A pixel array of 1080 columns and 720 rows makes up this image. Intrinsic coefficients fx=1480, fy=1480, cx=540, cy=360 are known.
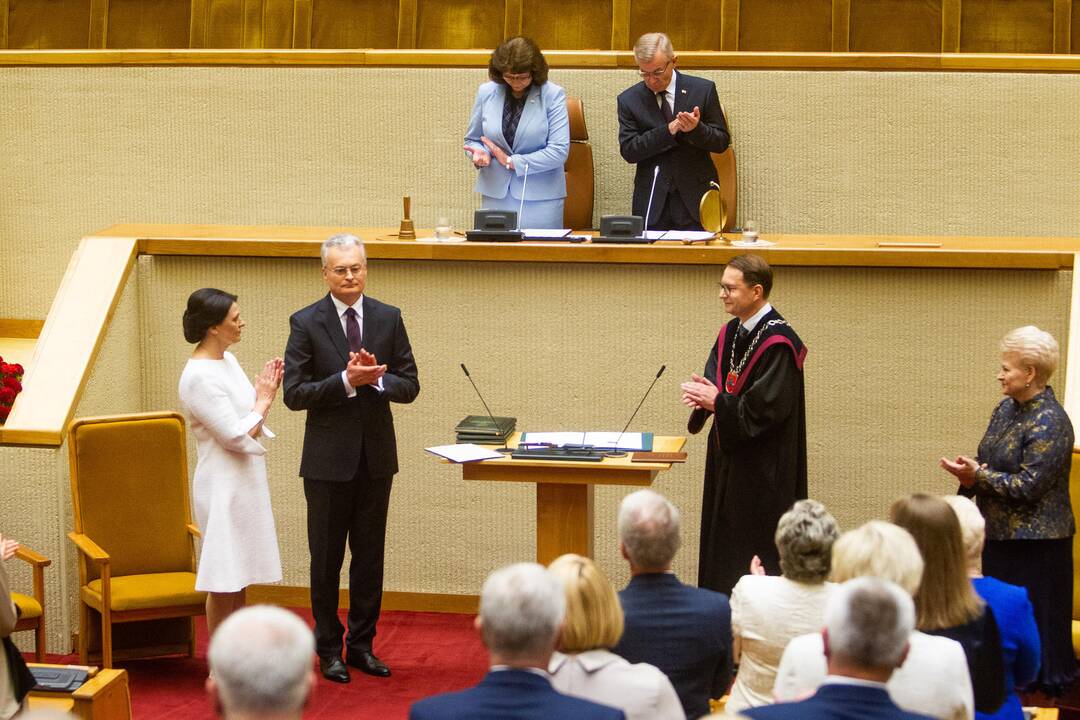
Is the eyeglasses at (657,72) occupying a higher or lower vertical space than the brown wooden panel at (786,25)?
lower

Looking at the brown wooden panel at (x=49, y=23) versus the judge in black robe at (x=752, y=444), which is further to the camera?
the brown wooden panel at (x=49, y=23)

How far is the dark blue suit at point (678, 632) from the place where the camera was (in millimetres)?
3143

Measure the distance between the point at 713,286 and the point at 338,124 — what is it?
2700 mm

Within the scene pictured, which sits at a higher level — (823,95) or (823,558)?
(823,95)

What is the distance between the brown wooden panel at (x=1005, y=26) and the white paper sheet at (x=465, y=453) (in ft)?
14.3

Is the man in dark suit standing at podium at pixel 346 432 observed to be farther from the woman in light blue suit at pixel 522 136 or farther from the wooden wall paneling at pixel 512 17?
the wooden wall paneling at pixel 512 17

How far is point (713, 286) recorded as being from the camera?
231 inches

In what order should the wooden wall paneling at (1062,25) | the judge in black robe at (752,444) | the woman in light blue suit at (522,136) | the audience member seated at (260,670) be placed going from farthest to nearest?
the wooden wall paneling at (1062,25) → the woman in light blue suit at (522,136) → the judge in black robe at (752,444) → the audience member seated at (260,670)

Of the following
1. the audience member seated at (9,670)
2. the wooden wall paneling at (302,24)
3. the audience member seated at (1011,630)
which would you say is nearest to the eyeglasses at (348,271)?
the audience member seated at (9,670)

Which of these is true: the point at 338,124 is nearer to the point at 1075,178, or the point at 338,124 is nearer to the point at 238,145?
the point at 238,145

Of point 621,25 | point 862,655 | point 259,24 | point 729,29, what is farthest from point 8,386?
point 729,29

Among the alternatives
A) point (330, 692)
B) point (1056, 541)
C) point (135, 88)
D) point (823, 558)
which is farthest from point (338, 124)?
point (823, 558)

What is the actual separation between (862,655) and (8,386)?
409cm

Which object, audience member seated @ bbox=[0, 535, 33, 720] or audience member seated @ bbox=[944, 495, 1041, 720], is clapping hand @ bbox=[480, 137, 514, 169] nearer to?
audience member seated @ bbox=[0, 535, 33, 720]
